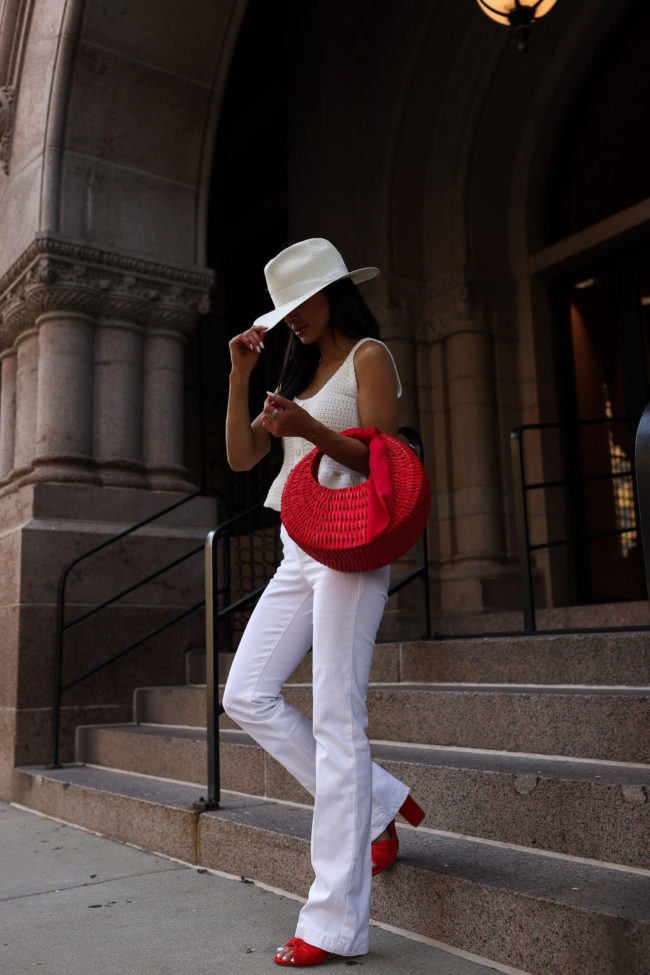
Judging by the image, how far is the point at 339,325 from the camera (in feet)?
9.60

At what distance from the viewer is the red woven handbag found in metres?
2.53

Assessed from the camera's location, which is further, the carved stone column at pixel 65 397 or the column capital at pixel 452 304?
the column capital at pixel 452 304

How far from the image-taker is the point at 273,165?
11.8 meters

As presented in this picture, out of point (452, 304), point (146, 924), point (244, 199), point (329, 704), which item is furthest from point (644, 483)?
point (244, 199)

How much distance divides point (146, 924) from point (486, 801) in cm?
122

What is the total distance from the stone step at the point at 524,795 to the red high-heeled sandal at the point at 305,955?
2.76ft

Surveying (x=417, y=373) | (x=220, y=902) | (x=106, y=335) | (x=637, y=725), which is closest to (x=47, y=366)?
(x=106, y=335)

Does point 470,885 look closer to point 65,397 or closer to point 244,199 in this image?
point 65,397

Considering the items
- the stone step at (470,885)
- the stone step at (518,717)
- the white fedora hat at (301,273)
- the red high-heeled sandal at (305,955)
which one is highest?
the white fedora hat at (301,273)

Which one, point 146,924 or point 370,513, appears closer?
point 370,513

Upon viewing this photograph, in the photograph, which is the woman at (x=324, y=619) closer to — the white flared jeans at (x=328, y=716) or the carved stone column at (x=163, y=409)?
the white flared jeans at (x=328, y=716)

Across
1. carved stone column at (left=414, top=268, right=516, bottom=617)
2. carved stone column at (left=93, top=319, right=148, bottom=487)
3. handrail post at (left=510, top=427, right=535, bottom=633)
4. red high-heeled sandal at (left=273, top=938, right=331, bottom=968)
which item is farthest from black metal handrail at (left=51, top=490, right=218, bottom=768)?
red high-heeled sandal at (left=273, top=938, right=331, bottom=968)

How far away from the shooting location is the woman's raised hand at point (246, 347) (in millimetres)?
2797

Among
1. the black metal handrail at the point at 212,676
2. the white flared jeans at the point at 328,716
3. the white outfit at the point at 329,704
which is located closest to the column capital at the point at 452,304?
the black metal handrail at the point at 212,676
